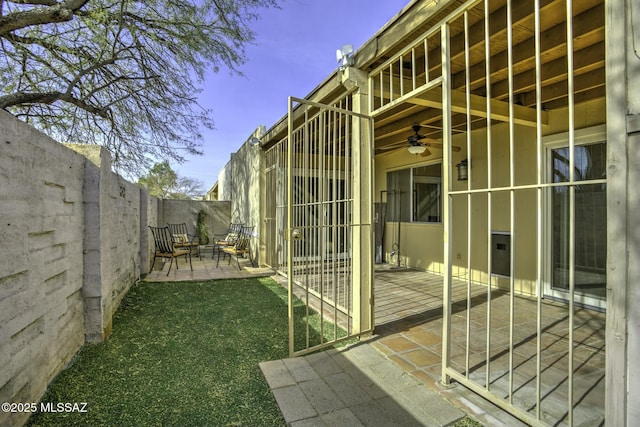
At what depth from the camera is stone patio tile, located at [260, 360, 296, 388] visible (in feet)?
6.93

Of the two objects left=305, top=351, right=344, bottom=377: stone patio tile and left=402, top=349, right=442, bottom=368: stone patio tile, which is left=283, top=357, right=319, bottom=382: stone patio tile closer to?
left=305, top=351, right=344, bottom=377: stone patio tile

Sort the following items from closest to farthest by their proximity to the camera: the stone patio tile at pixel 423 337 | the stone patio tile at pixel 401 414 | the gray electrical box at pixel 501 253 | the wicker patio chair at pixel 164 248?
the stone patio tile at pixel 401 414 → the stone patio tile at pixel 423 337 → the gray electrical box at pixel 501 253 → the wicker patio chair at pixel 164 248

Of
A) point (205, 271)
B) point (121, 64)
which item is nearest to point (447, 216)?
point (205, 271)

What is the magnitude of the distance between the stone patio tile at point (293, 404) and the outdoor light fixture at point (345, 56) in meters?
2.66

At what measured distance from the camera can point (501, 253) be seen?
15.4ft

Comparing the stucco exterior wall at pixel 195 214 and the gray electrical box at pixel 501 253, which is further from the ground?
the stucco exterior wall at pixel 195 214

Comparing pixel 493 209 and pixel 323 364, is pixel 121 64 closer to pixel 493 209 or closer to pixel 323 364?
pixel 323 364

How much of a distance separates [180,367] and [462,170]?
4.87 metres

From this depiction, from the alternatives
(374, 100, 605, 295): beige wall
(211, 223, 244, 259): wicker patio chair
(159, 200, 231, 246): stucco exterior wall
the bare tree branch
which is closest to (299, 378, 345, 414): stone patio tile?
(374, 100, 605, 295): beige wall

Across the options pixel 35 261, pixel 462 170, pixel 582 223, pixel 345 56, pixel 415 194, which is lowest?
pixel 35 261

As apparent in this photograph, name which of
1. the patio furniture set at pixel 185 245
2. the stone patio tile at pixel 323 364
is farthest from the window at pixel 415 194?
the stone patio tile at pixel 323 364

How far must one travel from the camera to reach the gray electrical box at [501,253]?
15.1 ft

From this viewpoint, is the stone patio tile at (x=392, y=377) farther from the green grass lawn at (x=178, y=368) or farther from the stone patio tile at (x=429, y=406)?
the green grass lawn at (x=178, y=368)

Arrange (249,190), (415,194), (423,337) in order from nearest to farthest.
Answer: (423,337) < (415,194) < (249,190)
